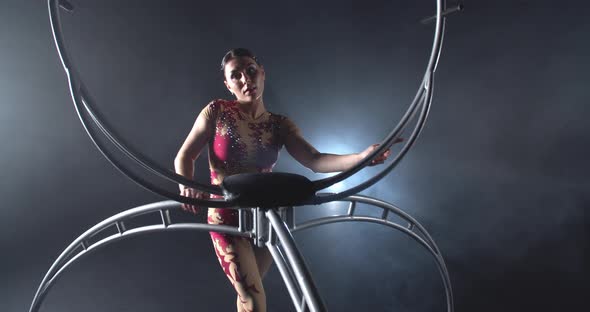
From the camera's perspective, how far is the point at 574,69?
1.54 metres

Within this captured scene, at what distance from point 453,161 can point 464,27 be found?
53 cm

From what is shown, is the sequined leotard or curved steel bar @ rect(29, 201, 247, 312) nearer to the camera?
curved steel bar @ rect(29, 201, 247, 312)

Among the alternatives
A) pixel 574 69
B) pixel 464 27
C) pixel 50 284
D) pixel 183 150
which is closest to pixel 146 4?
pixel 183 150

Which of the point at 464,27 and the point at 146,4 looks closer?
the point at 146,4

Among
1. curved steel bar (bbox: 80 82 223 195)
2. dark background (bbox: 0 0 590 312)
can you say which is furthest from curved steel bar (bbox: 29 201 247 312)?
dark background (bbox: 0 0 590 312)

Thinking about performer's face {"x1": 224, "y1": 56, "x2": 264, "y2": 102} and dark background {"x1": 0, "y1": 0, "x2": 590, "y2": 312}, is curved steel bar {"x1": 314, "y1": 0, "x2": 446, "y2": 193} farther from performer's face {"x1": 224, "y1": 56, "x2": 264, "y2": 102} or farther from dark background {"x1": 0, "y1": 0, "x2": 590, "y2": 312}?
dark background {"x1": 0, "y1": 0, "x2": 590, "y2": 312}

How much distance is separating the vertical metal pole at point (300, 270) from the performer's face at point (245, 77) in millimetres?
421

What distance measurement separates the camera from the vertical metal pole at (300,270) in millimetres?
430

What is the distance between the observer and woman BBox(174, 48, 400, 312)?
2.57ft

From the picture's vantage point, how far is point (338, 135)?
62.9 inches

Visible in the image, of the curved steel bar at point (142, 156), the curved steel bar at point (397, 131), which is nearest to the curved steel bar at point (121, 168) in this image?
the curved steel bar at point (142, 156)

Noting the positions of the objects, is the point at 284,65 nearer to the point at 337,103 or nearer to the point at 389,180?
the point at 337,103

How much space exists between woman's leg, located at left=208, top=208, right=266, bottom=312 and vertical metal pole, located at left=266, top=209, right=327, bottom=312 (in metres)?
0.30

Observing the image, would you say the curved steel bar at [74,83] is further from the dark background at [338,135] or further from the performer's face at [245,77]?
the dark background at [338,135]
